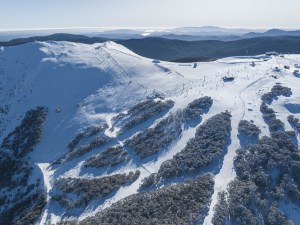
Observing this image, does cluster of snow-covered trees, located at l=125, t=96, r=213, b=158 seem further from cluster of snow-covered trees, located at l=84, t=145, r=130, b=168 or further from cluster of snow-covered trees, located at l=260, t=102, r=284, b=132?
cluster of snow-covered trees, located at l=260, t=102, r=284, b=132

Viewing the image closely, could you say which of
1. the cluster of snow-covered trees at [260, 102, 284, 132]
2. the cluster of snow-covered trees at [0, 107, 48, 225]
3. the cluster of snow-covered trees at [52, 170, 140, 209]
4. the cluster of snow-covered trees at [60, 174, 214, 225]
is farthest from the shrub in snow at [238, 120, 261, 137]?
the cluster of snow-covered trees at [0, 107, 48, 225]

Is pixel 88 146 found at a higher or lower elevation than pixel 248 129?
lower

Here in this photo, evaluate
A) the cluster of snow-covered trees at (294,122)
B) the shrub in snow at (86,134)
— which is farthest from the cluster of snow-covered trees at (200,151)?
the shrub in snow at (86,134)

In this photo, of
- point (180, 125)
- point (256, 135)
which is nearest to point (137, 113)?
point (180, 125)

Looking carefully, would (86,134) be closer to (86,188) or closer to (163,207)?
(86,188)

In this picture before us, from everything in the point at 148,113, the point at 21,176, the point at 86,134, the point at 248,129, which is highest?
the point at 248,129

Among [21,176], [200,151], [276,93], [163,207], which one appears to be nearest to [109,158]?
[200,151]
